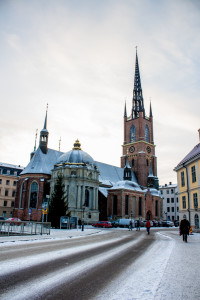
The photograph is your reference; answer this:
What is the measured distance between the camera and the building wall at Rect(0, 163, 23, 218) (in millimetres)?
63969

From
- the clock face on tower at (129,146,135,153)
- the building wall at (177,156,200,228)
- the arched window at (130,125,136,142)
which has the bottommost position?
the building wall at (177,156,200,228)

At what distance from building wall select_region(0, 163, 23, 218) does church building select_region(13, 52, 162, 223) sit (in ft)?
35.8

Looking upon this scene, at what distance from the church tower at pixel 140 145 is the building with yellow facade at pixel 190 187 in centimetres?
3952

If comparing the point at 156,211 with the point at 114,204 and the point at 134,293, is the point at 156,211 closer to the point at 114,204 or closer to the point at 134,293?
the point at 114,204

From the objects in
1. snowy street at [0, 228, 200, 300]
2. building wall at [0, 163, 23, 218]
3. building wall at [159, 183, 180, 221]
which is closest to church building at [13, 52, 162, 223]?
building wall at [0, 163, 23, 218]

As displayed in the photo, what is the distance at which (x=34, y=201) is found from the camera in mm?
50219

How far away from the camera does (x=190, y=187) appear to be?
94.9 feet

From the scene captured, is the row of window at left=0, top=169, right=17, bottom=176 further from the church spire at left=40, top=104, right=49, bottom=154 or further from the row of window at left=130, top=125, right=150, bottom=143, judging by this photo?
the row of window at left=130, top=125, right=150, bottom=143

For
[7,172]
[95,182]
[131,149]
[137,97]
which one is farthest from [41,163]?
[137,97]

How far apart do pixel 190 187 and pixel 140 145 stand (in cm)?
4646

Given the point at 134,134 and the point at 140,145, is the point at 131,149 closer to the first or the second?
the point at 140,145

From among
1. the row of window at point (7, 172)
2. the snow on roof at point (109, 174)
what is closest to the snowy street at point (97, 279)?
the snow on roof at point (109, 174)

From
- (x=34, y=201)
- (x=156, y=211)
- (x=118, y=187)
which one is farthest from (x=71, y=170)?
(x=156, y=211)

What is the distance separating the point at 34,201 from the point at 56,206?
18.8 meters
